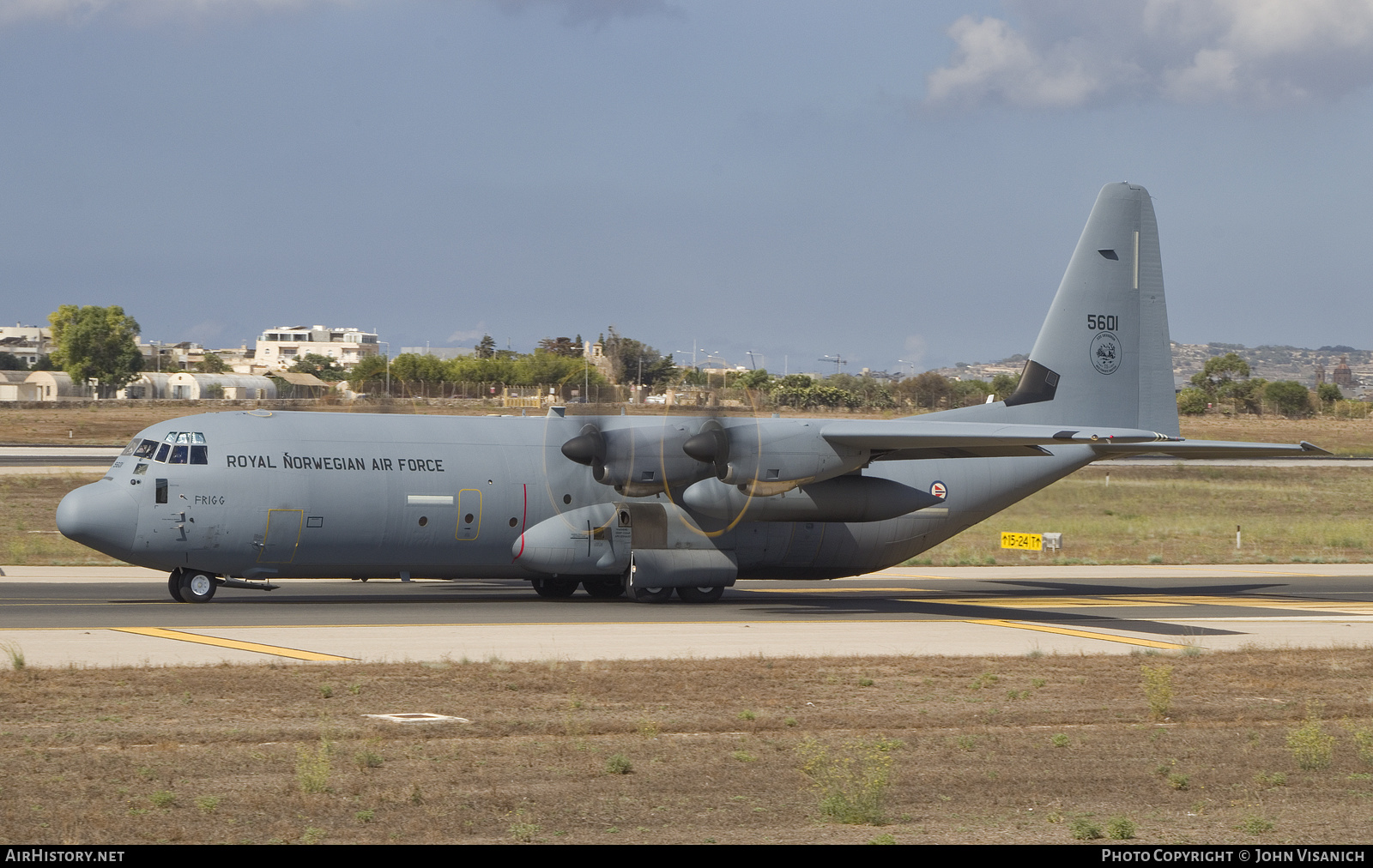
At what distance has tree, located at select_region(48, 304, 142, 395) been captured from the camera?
128 m

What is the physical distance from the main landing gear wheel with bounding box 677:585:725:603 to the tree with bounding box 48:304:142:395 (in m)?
116

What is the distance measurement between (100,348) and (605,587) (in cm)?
11564

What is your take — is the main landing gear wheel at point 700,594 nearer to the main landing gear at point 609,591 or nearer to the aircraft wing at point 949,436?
the main landing gear at point 609,591

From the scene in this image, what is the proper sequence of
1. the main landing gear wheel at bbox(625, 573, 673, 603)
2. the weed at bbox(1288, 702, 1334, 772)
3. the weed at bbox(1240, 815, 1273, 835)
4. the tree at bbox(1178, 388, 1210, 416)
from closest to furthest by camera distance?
the weed at bbox(1240, 815, 1273, 835), the weed at bbox(1288, 702, 1334, 772), the main landing gear wheel at bbox(625, 573, 673, 603), the tree at bbox(1178, 388, 1210, 416)

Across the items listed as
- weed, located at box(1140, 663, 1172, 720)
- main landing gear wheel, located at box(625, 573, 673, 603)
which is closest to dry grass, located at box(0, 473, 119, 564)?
main landing gear wheel, located at box(625, 573, 673, 603)

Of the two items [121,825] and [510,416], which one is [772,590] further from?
[121,825]

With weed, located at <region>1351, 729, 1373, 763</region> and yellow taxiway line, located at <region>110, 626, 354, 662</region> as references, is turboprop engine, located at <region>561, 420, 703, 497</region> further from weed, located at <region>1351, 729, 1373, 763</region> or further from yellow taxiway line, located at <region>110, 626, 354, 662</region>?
weed, located at <region>1351, 729, 1373, 763</region>

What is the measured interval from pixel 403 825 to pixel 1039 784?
201 inches

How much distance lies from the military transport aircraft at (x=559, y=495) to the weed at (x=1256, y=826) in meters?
13.7

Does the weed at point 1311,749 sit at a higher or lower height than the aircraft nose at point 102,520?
lower

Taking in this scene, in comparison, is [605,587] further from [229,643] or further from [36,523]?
[36,523]

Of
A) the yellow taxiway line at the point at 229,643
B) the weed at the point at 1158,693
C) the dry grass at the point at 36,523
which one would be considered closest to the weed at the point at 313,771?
the yellow taxiway line at the point at 229,643

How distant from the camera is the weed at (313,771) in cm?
978

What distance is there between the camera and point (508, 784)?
10320 mm
